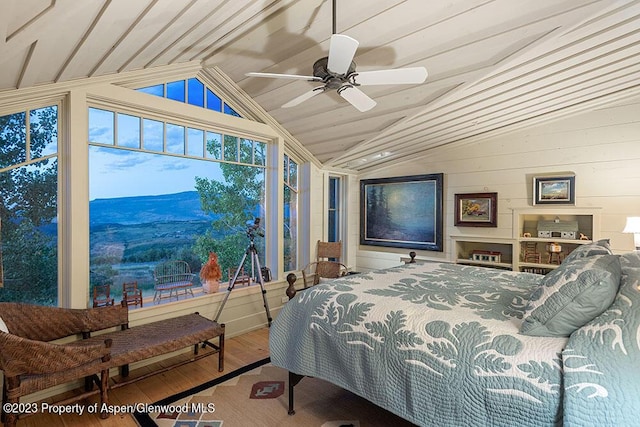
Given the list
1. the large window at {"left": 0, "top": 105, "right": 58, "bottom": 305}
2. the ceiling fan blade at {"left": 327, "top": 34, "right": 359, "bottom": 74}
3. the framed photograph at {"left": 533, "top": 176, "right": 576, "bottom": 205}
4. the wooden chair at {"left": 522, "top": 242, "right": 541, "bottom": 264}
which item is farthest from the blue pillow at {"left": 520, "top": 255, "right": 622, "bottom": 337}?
the large window at {"left": 0, "top": 105, "right": 58, "bottom": 305}

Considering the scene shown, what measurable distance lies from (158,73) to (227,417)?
2.95 metres

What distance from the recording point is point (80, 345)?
8.04ft

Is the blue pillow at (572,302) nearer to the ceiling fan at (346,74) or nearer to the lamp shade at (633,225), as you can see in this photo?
the ceiling fan at (346,74)

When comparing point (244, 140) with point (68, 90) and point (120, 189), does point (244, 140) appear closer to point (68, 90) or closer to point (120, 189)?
point (120, 189)

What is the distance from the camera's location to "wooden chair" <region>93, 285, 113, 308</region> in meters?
2.89

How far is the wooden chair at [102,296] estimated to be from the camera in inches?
114

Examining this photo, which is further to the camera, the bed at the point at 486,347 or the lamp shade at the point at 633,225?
the lamp shade at the point at 633,225

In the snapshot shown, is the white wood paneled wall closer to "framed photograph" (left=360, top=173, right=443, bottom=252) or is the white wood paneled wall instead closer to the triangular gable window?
"framed photograph" (left=360, top=173, right=443, bottom=252)

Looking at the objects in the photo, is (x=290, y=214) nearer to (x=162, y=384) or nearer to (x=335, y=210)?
(x=335, y=210)

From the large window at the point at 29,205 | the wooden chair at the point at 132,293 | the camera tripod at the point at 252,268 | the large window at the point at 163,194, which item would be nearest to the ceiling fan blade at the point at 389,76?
the large window at the point at 163,194

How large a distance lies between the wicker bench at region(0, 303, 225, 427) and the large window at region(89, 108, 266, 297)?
415mm

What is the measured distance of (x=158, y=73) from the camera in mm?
3086

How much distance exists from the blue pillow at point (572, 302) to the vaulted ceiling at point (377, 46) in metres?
1.68

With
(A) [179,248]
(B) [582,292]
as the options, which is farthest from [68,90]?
(B) [582,292]
